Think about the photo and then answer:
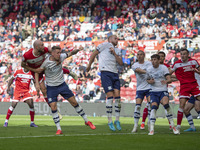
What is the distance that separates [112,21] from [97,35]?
1.50 metres

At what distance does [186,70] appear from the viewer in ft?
40.1

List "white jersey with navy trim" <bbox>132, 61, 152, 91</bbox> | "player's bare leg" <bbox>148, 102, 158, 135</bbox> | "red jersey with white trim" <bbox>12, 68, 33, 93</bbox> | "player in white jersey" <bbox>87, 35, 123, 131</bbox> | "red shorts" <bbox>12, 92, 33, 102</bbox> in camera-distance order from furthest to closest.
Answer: "red jersey with white trim" <bbox>12, 68, 33, 93</bbox>
"red shorts" <bbox>12, 92, 33, 102</bbox>
"white jersey with navy trim" <bbox>132, 61, 152, 91</bbox>
"player in white jersey" <bbox>87, 35, 123, 131</bbox>
"player's bare leg" <bbox>148, 102, 158, 135</bbox>

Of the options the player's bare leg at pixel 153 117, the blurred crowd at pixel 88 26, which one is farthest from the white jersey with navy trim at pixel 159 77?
the blurred crowd at pixel 88 26

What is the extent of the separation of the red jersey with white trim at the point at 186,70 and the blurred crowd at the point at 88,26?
13261mm

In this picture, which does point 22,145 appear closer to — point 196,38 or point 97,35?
point 196,38

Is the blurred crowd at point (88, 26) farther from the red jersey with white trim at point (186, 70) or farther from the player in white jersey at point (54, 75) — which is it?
the player in white jersey at point (54, 75)

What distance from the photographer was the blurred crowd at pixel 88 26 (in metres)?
27.1

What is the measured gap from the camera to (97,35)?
99.8 feet

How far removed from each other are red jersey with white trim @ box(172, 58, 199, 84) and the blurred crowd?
43.5 feet

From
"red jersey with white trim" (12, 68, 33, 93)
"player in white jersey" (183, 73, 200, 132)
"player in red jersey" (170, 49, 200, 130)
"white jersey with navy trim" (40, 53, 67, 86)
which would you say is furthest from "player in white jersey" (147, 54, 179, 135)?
"red jersey with white trim" (12, 68, 33, 93)

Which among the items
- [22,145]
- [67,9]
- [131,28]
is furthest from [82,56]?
[22,145]

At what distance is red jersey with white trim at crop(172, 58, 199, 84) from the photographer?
40.1ft

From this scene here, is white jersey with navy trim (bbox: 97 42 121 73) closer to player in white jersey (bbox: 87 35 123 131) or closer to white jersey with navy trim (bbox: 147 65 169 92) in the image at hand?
player in white jersey (bbox: 87 35 123 131)

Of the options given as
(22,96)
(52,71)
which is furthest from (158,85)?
(22,96)
